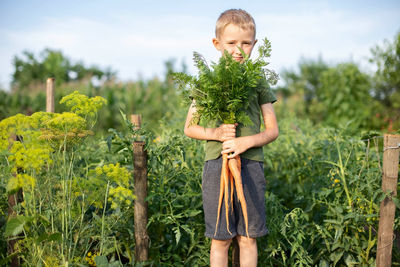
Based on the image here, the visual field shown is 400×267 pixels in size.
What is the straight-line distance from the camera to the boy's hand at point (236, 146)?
2.34 m

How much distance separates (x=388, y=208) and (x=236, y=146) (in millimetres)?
1410

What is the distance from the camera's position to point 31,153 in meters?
2.16

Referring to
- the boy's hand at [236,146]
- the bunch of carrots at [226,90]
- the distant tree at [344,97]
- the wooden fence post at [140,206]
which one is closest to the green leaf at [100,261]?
the wooden fence post at [140,206]

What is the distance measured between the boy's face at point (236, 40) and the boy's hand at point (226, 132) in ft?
1.48

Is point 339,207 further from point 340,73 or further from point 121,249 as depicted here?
point 340,73

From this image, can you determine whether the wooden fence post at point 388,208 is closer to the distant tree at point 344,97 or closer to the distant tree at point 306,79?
the distant tree at point 344,97

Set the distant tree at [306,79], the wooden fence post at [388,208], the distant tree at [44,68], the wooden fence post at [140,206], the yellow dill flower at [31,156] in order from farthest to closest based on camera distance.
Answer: the distant tree at [44,68] < the distant tree at [306,79] < the wooden fence post at [388,208] < the wooden fence post at [140,206] < the yellow dill flower at [31,156]

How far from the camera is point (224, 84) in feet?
7.09

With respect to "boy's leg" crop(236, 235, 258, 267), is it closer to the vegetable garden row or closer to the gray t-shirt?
the vegetable garden row

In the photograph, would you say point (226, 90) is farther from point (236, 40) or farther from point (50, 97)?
point (50, 97)

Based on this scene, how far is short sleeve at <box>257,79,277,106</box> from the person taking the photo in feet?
8.18

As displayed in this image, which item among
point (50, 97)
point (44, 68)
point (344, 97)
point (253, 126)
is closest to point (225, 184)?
point (253, 126)

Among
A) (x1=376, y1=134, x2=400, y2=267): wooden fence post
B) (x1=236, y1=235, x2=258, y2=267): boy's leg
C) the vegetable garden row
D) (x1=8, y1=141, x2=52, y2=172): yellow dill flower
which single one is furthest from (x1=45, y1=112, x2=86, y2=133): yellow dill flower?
(x1=376, y1=134, x2=400, y2=267): wooden fence post

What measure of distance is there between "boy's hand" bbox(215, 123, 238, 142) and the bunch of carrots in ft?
0.14
